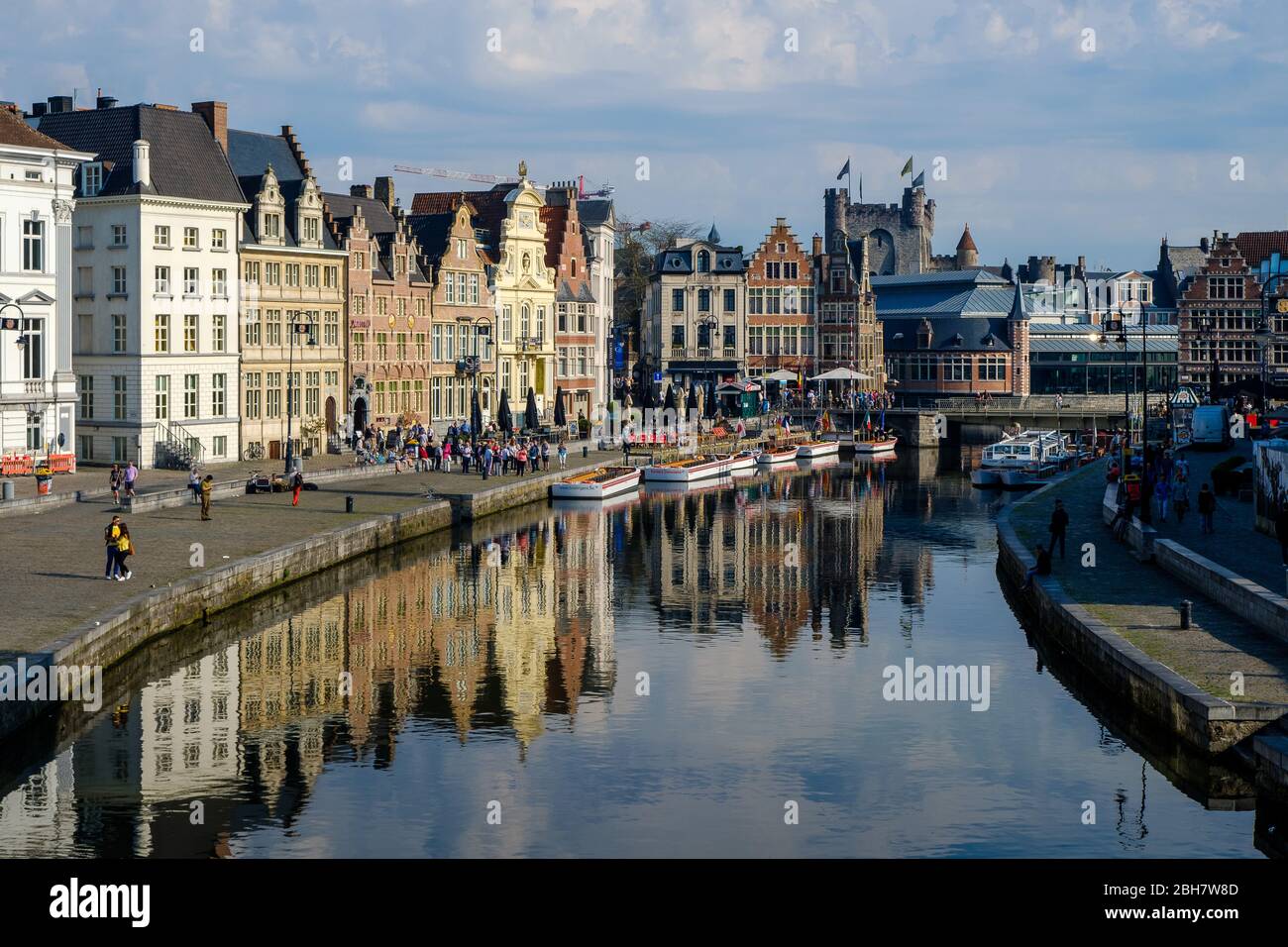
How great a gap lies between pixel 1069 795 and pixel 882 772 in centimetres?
298

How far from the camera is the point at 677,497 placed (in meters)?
77.8

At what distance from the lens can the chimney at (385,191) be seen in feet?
294

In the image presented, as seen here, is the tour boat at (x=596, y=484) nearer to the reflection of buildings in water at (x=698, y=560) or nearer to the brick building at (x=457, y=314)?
the reflection of buildings in water at (x=698, y=560)

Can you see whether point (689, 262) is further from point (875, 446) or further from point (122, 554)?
point (122, 554)

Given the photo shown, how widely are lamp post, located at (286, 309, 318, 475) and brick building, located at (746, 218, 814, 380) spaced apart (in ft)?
180

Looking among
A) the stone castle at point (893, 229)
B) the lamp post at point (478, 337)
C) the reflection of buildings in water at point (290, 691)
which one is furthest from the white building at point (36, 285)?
the stone castle at point (893, 229)

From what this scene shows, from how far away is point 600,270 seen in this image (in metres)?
111

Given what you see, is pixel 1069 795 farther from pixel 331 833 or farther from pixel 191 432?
pixel 191 432

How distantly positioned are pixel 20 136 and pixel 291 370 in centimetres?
1380

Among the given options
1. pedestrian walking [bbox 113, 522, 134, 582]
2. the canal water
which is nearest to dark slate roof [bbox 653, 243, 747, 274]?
the canal water

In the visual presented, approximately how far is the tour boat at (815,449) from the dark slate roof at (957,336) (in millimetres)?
34574
